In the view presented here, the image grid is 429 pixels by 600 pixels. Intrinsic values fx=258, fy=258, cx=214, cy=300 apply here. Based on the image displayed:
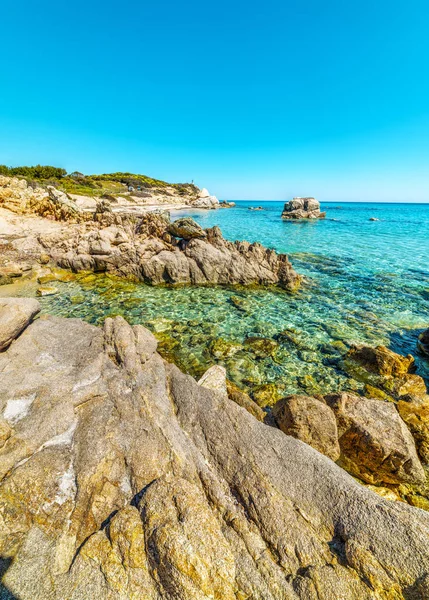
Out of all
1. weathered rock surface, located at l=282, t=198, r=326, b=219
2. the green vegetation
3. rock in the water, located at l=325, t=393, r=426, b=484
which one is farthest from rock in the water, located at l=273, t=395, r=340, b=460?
weathered rock surface, located at l=282, t=198, r=326, b=219

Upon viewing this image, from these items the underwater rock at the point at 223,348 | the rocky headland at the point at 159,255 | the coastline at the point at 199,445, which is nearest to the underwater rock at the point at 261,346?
the coastline at the point at 199,445

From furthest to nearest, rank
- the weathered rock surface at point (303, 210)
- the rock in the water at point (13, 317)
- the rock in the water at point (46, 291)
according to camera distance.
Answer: the weathered rock surface at point (303, 210) < the rock in the water at point (46, 291) < the rock in the water at point (13, 317)

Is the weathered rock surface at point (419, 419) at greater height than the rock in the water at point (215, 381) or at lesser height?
lesser

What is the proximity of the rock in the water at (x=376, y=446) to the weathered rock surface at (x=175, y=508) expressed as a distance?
1662 mm

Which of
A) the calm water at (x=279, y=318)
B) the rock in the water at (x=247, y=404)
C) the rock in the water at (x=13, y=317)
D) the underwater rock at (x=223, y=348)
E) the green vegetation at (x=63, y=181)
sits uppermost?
the green vegetation at (x=63, y=181)

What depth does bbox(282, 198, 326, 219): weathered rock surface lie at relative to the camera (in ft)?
292

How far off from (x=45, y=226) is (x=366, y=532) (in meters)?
37.7

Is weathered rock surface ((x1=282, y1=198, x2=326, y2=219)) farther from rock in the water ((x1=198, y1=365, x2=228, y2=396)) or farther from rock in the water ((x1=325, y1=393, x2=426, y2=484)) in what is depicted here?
rock in the water ((x1=325, y1=393, x2=426, y2=484))

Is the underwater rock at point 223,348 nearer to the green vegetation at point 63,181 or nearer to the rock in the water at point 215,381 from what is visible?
the rock in the water at point 215,381

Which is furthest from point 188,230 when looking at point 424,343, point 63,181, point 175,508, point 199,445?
point 63,181

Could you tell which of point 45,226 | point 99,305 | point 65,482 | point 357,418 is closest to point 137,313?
point 99,305

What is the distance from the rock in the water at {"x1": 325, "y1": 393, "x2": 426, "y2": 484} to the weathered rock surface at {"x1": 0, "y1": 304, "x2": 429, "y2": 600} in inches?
65.4

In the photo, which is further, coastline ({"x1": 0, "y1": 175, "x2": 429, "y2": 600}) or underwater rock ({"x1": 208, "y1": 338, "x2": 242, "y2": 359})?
underwater rock ({"x1": 208, "y1": 338, "x2": 242, "y2": 359})

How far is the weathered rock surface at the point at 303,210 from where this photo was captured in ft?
292
